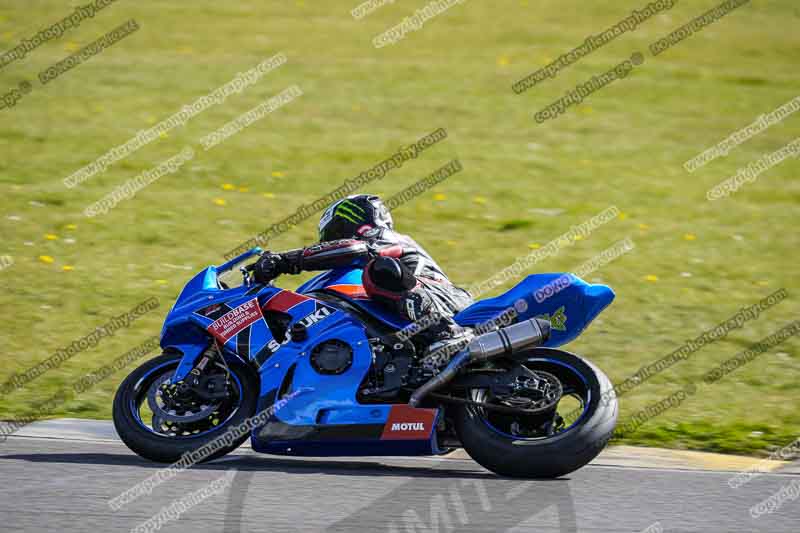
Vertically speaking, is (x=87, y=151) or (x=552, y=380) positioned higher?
→ (x=87, y=151)

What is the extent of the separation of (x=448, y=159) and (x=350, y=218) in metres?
8.39

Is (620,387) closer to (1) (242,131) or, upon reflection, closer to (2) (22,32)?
(1) (242,131)

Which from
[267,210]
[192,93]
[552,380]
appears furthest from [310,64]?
[552,380]

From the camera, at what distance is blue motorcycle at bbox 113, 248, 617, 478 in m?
6.46

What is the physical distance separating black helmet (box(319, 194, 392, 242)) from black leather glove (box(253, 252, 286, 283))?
0.54 m

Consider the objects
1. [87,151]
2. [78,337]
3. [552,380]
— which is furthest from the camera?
[87,151]

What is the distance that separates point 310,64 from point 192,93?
2.75 m

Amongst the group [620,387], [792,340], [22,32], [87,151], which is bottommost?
[792,340]

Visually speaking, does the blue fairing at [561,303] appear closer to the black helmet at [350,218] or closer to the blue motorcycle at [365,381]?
the blue motorcycle at [365,381]

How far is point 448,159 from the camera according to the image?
15734 millimetres

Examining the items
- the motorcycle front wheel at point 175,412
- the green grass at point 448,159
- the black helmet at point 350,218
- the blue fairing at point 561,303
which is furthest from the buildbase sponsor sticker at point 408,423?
the green grass at point 448,159

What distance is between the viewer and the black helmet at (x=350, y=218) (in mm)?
7461

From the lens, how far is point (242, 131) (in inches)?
651

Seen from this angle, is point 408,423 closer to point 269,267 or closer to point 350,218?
point 269,267
